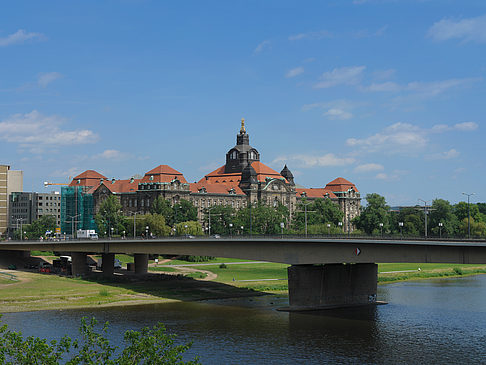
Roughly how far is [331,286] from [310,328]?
1598 centimetres

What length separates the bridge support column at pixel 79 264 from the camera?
120 meters

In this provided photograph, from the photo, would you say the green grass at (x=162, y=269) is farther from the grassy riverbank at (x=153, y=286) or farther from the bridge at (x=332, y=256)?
the bridge at (x=332, y=256)

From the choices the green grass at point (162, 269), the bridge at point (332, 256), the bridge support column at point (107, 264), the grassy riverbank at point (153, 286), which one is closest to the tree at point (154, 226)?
the grassy riverbank at point (153, 286)

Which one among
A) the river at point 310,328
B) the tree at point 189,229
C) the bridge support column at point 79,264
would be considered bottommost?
the river at point 310,328

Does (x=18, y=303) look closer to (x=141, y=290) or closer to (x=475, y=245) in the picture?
(x=141, y=290)

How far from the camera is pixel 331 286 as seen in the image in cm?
8412

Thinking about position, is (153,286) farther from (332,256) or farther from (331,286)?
(332,256)

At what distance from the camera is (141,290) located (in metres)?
102

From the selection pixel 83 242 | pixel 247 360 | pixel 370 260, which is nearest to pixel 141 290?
pixel 83 242

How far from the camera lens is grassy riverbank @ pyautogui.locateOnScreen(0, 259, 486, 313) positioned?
295 feet

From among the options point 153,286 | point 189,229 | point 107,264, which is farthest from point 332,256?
point 189,229

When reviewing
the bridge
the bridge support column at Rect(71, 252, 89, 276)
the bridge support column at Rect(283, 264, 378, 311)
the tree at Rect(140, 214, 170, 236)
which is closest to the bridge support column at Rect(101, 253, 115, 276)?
the bridge support column at Rect(71, 252, 89, 276)

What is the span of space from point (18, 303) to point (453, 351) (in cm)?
5486

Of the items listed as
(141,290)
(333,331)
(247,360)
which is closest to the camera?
(247,360)
